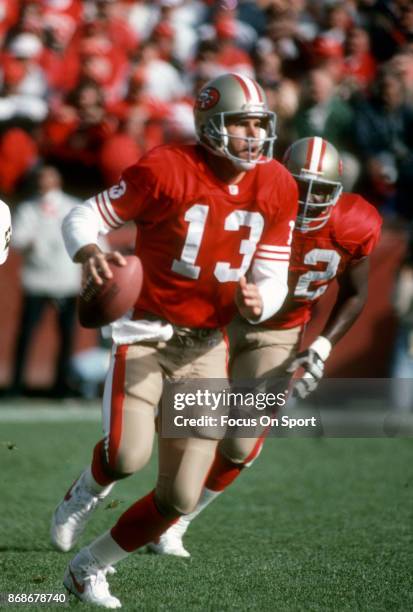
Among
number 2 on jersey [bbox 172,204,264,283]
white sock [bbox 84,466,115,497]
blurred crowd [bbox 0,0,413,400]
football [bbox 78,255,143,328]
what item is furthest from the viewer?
blurred crowd [bbox 0,0,413,400]

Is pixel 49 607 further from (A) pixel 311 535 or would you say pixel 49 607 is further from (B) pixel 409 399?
(B) pixel 409 399

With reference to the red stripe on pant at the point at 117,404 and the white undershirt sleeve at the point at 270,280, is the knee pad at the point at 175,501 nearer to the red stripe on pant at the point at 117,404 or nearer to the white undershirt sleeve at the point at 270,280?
the red stripe on pant at the point at 117,404

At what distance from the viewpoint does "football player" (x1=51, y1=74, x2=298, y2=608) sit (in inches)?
151

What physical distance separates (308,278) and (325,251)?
0.13 m

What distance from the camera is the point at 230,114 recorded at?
13.3 ft

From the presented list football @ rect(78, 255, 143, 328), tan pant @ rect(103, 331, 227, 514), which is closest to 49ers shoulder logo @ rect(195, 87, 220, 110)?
football @ rect(78, 255, 143, 328)

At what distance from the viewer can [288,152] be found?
16.3ft

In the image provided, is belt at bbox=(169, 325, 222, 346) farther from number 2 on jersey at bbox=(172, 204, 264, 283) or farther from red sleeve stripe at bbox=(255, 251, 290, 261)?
red sleeve stripe at bbox=(255, 251, 290, 261)

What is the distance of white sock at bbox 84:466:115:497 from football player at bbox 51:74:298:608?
3 centimetres

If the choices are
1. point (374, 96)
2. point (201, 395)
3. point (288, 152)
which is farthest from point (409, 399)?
point (201, 395)

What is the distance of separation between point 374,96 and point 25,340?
331 cm

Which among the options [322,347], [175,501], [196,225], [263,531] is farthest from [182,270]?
[263,531]

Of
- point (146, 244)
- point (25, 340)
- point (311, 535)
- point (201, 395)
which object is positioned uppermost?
point (146, 244)

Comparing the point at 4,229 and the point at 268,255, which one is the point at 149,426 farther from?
the point at 4,229
